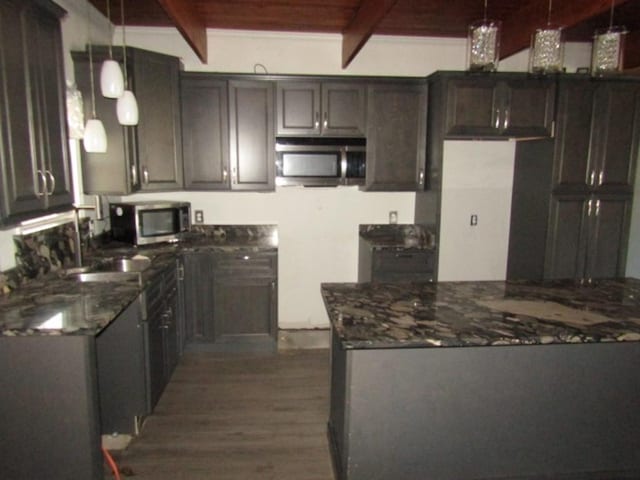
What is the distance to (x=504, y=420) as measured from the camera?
1.94 m

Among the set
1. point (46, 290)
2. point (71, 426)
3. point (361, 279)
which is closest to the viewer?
point (71, 426)

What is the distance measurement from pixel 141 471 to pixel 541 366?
6.68 feet

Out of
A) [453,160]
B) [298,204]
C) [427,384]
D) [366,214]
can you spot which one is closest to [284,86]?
[298,204]

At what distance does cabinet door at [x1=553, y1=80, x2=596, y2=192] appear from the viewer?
11.7 ft

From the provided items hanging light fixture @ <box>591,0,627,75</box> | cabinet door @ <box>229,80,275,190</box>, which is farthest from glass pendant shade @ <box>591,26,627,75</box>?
cabinet door @ <box>229,80,275,190</box>

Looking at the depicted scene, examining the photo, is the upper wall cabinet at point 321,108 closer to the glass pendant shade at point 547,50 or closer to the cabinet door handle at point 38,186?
the glass pendant shade at point 547,50

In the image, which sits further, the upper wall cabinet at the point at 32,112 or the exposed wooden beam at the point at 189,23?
the exposed wooden beam at the point at 189,23

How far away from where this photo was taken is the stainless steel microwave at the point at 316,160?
367 cm

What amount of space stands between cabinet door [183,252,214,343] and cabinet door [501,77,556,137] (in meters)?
2.68

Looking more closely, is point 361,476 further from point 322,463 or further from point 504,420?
point 504,420

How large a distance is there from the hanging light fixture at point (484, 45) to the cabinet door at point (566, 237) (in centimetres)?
198

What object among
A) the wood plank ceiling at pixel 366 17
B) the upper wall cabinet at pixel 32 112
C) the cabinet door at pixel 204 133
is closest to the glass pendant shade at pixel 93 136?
the upper wall cabinet at pixel 32 112

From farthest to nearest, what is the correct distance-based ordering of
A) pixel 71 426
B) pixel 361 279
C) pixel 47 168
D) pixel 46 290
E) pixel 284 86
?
pixel 361 279 → pixel 284 86 → pixel 46 290 → pixel 47 168 → pixel 71 426

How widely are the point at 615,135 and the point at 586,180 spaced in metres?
0.44
